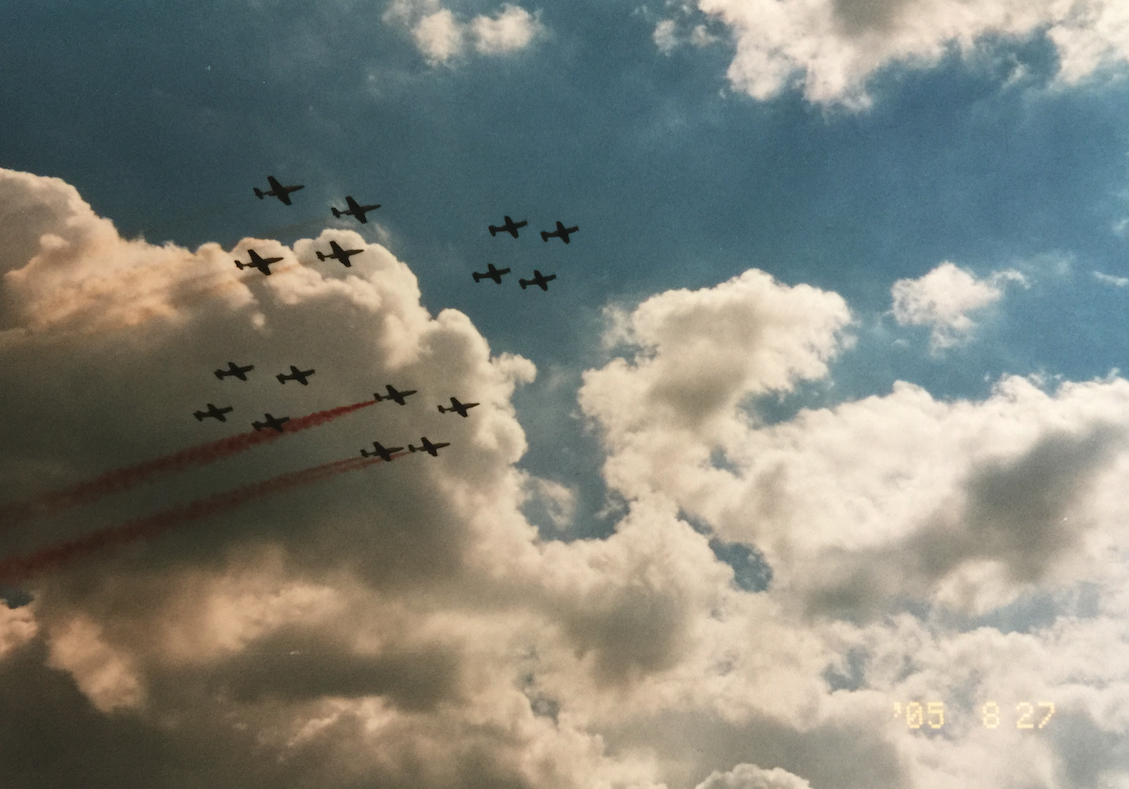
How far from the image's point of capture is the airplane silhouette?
161 metres

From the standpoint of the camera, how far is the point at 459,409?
6841 inches

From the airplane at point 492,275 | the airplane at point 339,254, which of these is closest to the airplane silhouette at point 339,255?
the airplane at point 339,254

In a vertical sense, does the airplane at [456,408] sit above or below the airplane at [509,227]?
below

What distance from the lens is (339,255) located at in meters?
161

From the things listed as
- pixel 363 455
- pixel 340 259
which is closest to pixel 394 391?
pixel 363 455

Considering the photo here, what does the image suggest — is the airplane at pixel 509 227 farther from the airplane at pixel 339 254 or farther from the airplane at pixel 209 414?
the airplane at pixel 209 414

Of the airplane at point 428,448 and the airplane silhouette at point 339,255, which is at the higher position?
the airplane silhouette at point 339,255

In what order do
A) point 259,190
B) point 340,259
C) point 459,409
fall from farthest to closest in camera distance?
1. point 459,409
2. point 340,259
3. point 259,190

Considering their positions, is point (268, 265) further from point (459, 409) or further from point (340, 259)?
point (459, 409)

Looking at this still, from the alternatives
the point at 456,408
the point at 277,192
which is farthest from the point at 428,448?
the point at 277,192

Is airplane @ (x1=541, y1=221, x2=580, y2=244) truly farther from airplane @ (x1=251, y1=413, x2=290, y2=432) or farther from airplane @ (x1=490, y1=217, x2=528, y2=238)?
airplane @ (x1=251, y1=413, x2=290, y2=432)

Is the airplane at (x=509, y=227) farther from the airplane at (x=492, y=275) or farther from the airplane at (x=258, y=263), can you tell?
the airplane at (x=258, y=263)

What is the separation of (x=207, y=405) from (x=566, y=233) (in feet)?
242

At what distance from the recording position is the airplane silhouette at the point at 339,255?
161m
